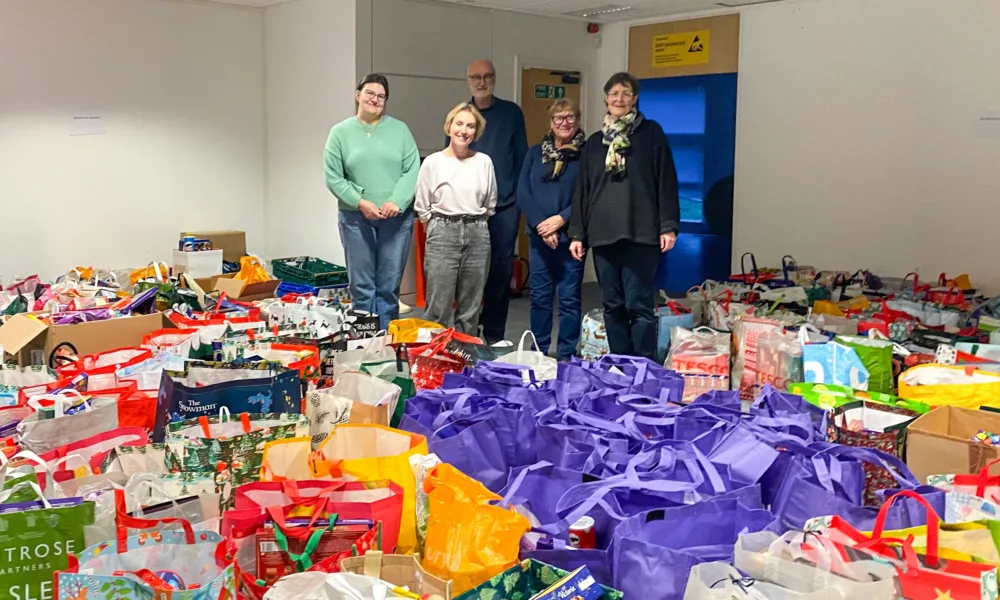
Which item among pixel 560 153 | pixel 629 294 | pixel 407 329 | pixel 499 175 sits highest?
pixel 560 153

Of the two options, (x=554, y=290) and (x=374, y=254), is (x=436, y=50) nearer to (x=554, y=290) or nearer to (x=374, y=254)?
(x=374, y=254)

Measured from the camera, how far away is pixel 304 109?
281 inches

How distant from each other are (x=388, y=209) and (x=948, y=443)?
10.0 feet

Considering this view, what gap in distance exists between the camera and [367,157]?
480 cm

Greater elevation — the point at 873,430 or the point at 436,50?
the point at 436,50

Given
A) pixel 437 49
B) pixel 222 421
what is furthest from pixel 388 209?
pixel 437 49

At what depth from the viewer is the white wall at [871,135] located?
598 centimetres

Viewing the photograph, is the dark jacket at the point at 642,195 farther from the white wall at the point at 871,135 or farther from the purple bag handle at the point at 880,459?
the white wall at the point at 871,135

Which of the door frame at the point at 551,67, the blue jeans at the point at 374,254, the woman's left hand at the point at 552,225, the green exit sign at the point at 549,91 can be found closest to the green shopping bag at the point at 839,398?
the woman's left hand at the point at 552,225

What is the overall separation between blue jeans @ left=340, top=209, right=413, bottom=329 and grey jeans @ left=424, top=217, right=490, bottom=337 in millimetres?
213

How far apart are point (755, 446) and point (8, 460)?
184cm

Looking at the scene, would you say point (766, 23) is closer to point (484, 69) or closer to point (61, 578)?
point (484, 69)

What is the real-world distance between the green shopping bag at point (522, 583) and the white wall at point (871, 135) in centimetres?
531

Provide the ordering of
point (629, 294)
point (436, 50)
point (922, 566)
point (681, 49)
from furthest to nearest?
1. point (681, 49)
2. point (436, 50)
3. point (629, 294)
4. point (922, 566)
